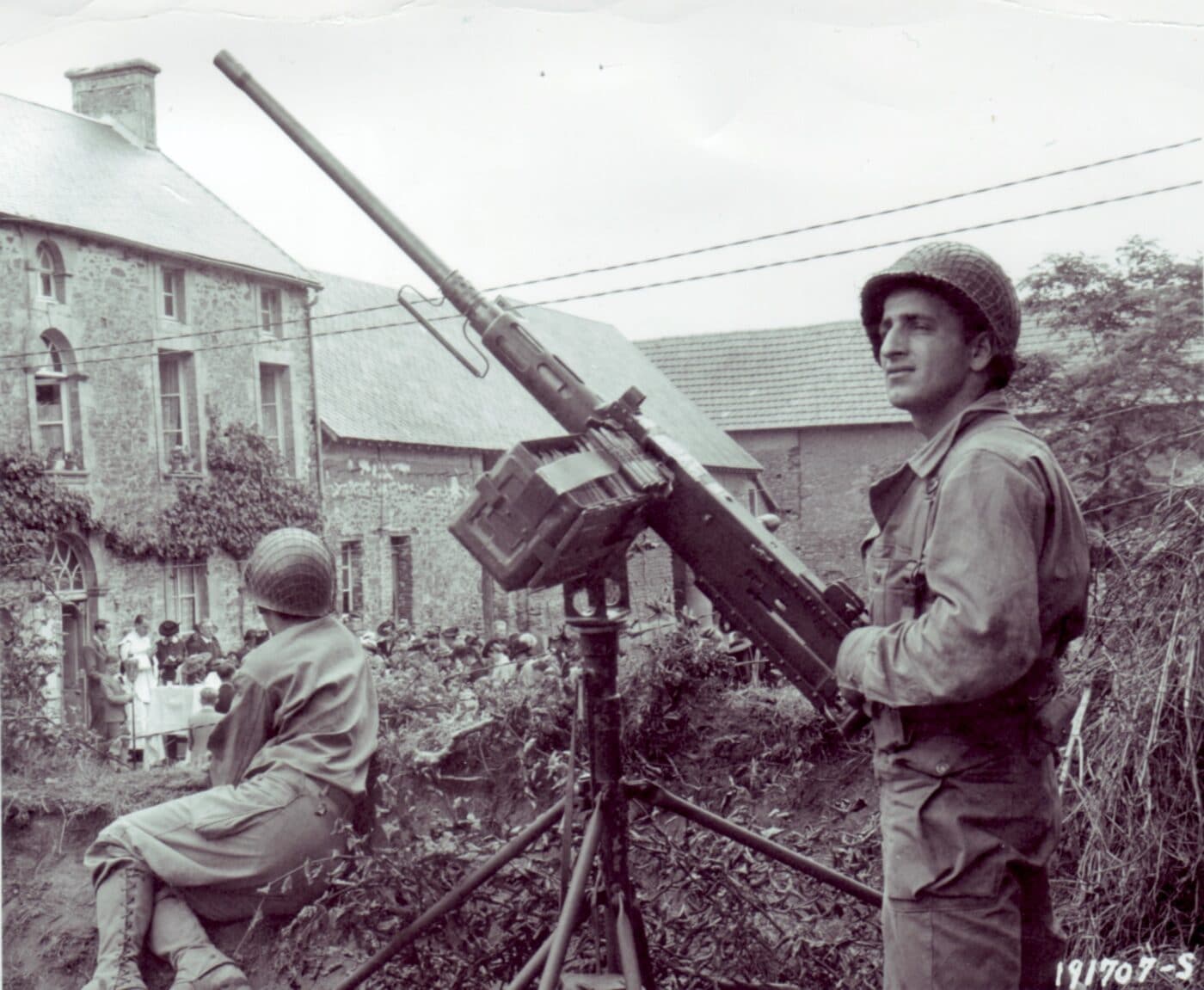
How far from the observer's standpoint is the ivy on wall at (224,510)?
27.1 feet

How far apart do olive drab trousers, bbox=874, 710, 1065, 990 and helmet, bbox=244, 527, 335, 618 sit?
2.08 metres

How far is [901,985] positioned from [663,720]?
3548 millimetres

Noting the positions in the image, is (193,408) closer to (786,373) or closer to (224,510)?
(224,510)

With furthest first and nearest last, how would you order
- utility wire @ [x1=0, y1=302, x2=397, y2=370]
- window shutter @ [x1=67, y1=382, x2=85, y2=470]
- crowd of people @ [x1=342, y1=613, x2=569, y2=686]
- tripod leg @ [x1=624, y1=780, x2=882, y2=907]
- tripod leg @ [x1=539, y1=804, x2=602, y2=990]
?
utility wire @ [x1=0, y1=302, x2=397, y2=370] → window shutter @ [x1=67, y1=382, x2=85, y2=470] → crowd of people @ [x1=342, y1=613, x2=569, y2=686] → tripod leg @ [x1=624, y1=780, x2=882, y2=907] → tripod leg @ [x1=539, y1=804, x2=602, y2=990]

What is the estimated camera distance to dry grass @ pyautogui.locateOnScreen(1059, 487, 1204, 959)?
13.6ft

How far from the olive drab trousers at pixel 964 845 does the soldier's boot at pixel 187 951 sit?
83.0 inches

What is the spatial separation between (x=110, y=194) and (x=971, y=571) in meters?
9.65

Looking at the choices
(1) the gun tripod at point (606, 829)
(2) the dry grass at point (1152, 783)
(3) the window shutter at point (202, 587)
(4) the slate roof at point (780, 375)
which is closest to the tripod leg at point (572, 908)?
(1) the gun tripod at point (606, 829)

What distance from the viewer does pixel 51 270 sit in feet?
29.1

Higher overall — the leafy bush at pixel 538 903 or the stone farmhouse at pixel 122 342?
the stone farmhouse at pixel 122 342

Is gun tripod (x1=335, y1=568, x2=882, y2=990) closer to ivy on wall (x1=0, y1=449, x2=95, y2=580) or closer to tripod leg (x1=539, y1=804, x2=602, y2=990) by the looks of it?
tripod leg (x1=539, y1=804, x2=602, y2=990)

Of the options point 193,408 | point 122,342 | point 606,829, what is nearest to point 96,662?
point 193,408
